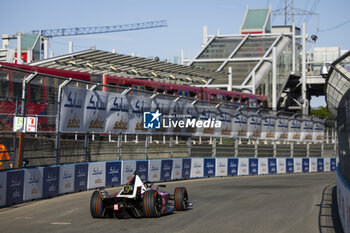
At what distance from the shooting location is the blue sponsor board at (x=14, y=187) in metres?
12.8

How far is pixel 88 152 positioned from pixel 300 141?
18252 millimetres

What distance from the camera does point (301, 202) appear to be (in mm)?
14125

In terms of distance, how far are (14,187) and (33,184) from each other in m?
0.86

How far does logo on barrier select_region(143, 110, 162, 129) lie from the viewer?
20766mm

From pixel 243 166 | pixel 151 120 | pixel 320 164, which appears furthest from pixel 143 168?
pixel 320 164

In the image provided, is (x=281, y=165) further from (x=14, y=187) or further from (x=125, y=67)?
(x=14, y=187)

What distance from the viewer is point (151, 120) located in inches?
830

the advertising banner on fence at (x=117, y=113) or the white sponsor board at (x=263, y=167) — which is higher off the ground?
the advertising banner on fence at (x=117, y=113)

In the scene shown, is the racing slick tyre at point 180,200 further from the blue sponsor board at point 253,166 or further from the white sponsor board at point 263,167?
the white sponsor board at point 263,167

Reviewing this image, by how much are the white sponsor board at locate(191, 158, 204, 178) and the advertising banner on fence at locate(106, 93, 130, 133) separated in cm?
418

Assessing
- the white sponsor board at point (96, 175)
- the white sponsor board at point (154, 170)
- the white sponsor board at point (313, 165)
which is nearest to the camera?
the white sponsor board at point (96, 175)

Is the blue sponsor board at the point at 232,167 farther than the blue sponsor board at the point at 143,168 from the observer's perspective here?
Yes

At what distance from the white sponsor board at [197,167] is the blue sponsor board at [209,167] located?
0.93ft

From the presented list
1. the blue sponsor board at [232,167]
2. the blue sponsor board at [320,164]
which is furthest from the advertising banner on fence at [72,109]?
the blue sponsor board at [320,164]
